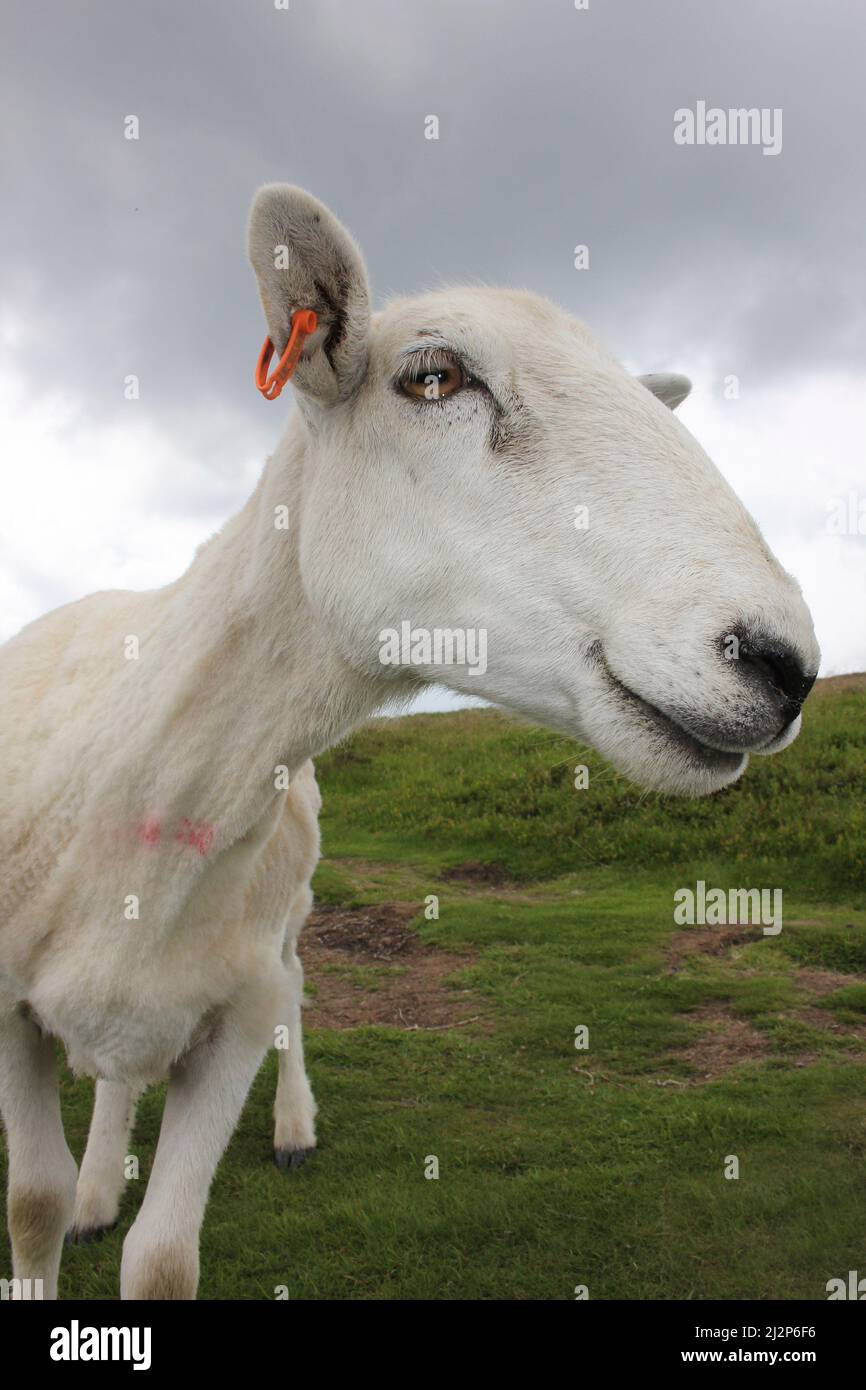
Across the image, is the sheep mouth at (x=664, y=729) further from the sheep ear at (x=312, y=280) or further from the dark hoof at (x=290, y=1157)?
the dark hoof at (x=290, y=1157)

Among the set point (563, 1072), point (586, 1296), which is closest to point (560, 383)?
point (586, 1296)

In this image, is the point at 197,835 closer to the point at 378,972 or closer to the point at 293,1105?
the point at 293,1105

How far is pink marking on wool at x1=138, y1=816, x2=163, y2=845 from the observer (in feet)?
10.8

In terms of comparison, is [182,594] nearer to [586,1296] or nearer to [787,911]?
[586,1296]

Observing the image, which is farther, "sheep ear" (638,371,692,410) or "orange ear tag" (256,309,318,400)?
"sheep ear" (638,371,692,410)

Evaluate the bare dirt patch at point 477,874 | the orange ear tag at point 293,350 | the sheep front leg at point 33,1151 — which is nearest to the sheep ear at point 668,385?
the orange ear tag at point 293,350

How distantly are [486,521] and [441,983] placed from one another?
683cm

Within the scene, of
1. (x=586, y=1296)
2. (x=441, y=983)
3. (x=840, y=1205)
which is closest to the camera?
(x=586, y=1296)

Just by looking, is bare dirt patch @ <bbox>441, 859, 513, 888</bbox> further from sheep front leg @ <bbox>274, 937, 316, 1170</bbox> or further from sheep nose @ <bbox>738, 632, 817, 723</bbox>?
sheep nose @ <bbox>738, 632, 817, 723</bbox>

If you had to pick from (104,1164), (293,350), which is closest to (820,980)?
(104,1164)

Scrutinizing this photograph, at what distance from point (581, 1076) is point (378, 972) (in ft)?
9.29

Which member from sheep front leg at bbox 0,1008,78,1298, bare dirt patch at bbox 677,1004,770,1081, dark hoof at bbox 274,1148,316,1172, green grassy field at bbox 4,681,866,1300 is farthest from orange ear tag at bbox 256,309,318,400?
bare dirt patch at bbox 677,1004,770,1081

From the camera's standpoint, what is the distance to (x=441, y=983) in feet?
29.0

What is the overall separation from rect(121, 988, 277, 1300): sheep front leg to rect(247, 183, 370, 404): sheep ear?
2.26 meters
